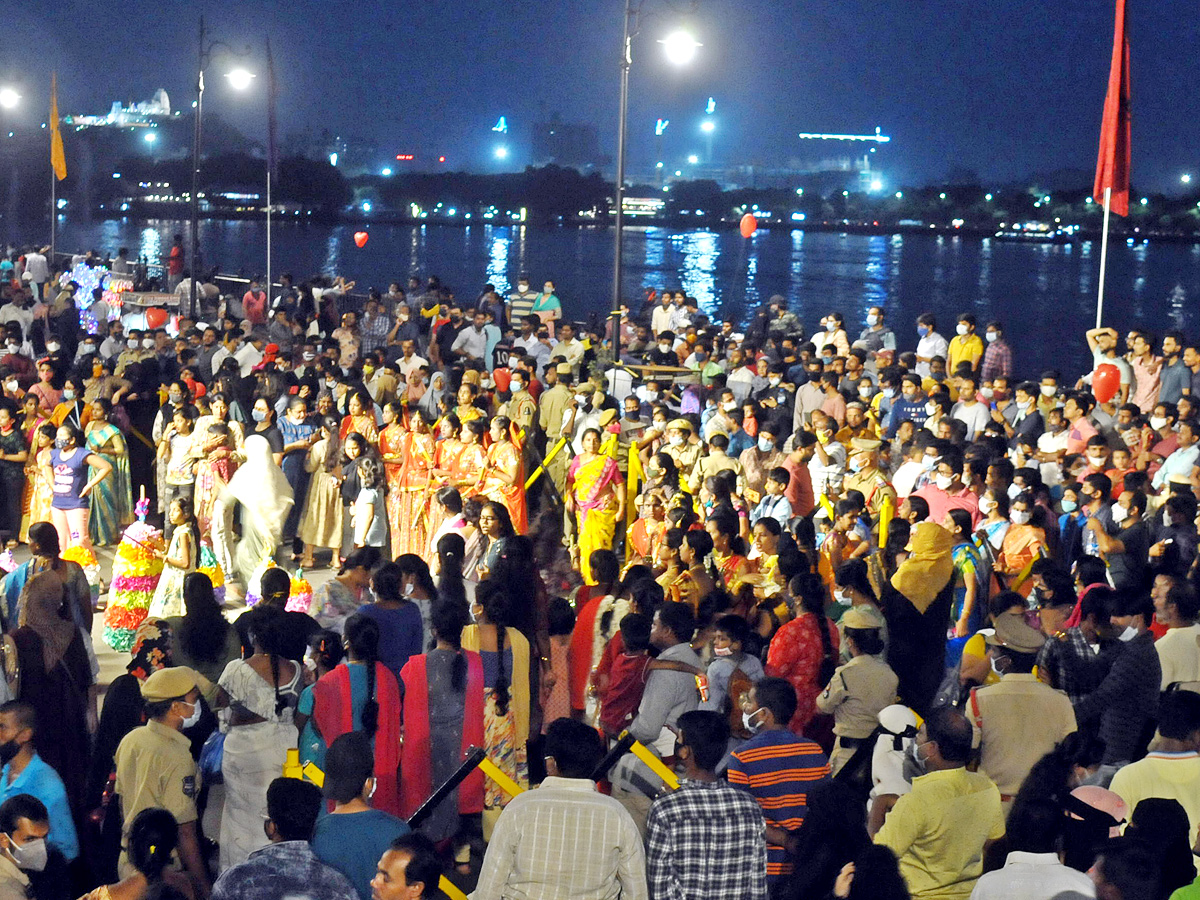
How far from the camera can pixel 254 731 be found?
211 inches

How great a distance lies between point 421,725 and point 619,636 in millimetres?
958

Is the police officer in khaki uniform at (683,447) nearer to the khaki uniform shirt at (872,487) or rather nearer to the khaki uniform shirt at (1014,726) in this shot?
the khaki uniform shirt at (872,487)

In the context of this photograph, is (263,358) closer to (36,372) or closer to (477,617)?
(36,372)

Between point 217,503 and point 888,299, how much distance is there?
98999 mm

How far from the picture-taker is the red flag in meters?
13.4

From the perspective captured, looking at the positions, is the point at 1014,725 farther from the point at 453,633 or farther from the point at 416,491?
the point at 416,491

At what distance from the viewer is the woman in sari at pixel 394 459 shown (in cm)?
1063

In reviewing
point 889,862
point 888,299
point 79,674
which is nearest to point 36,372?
point 79,674

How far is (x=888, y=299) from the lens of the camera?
10531 centimetres

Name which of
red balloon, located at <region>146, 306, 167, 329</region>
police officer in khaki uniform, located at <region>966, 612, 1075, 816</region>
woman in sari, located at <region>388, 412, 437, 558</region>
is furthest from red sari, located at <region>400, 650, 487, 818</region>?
red balloon, located at <region>146, 306, 167, 329</region>

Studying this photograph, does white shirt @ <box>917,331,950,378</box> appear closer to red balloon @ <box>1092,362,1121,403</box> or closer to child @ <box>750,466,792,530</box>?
red balloon @ <box>1092,362,1121,403</box>

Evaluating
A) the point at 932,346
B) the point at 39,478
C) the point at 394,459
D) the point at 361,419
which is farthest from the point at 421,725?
the point at 932,346

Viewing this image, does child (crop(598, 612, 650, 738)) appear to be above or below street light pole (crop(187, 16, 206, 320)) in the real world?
below

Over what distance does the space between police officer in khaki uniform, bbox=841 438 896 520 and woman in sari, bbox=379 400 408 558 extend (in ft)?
10.6
